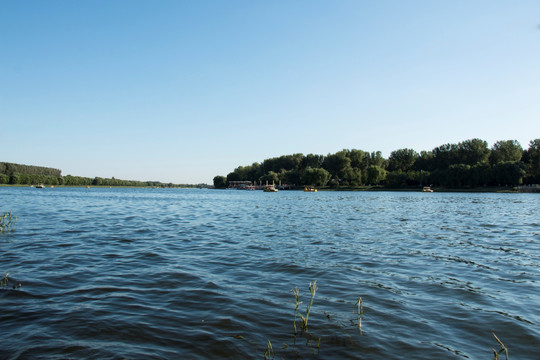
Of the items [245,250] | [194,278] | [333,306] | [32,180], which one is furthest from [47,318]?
[32,180]

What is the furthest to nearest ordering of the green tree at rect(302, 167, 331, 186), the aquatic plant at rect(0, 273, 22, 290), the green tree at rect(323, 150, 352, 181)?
1. the green tree at rect(323, 150, 352, 181)
2. the green tree at rect(302, 167, 331, 186)
3. the aquatic plant at rect(0, 273, 22, 290)

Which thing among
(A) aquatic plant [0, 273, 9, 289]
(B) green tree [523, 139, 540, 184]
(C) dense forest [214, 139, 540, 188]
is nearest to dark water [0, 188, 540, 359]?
(A) aquatic plant [0, 273, 9, 289]

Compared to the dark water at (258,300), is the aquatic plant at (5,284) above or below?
above

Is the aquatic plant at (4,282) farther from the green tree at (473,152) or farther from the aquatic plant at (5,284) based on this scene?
the green tree at (473,152)

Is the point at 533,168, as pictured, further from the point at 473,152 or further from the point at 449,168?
the point at 449,168

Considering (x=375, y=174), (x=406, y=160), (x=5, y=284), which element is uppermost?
(x=406, y=160)

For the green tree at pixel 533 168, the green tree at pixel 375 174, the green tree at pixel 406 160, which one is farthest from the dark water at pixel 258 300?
the green tree at pixel 406 160

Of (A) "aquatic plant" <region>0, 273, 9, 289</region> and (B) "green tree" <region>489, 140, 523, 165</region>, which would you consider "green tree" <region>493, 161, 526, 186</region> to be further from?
(A) "aquatic plant" <region>0, 273, 9, 289</region>

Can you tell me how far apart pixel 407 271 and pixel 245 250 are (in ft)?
22.1

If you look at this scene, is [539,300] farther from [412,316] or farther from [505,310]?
[412,316]

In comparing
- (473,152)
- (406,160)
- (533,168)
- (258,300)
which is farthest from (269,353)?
(406,160)

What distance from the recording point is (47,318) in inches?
270

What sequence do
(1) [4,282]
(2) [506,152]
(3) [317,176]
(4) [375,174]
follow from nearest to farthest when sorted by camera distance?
(1) [4,282]
(2) [506,152]
(4) [375,174]
(3) [317,176]

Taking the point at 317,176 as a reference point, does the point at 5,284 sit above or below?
below
